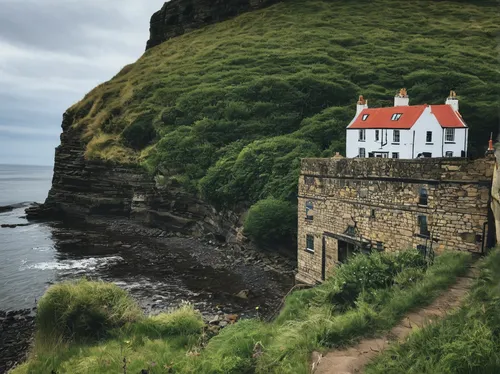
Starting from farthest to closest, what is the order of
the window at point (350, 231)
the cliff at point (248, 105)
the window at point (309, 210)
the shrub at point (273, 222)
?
the cliff at point (248, 105)
the shrub at point (273, 222)
the window at point (309, 210)
the window at point (350, 231)

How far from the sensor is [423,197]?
15.3 metres

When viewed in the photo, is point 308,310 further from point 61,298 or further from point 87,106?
point 87,106

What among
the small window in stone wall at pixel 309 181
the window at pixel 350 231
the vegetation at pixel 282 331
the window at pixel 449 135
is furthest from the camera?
the window at pixel 449 135

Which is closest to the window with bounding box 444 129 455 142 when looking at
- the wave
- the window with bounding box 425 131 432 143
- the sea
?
the window with bounding box 425 131 432 143

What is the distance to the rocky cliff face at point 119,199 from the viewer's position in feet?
140

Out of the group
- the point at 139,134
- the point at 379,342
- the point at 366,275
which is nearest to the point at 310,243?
the point at 366,275

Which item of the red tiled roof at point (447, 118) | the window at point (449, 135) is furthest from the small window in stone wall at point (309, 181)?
the window at point (449, 135)

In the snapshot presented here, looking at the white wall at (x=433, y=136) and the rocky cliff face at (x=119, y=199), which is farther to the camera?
the rocky cliff face at (x=119, y=199)

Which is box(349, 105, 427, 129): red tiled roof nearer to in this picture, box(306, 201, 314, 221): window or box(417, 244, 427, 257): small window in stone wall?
box(306, 201, 314, 221): window

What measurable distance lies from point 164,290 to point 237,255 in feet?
28.7

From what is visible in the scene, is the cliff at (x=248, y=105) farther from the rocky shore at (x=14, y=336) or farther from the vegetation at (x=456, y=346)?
the vegetation at (x=456, y=346)

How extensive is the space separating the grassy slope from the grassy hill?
17 cm

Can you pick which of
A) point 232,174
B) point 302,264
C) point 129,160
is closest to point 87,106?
point 129,160

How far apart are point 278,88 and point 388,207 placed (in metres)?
40.4
